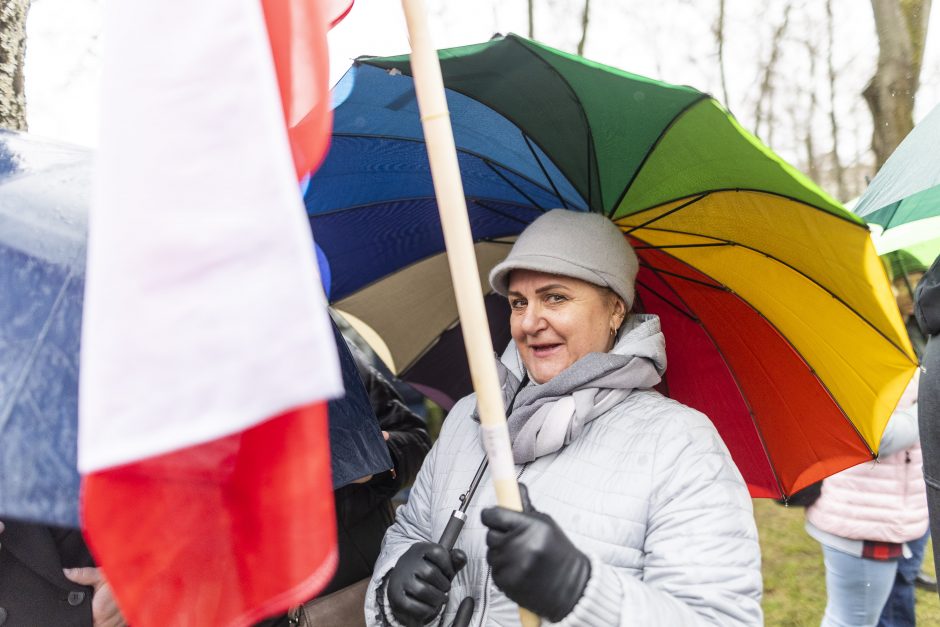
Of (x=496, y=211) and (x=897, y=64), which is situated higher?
(x=897, y=64)

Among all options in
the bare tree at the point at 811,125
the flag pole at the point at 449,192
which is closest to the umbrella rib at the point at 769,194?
the flag pole at the point at 449,192

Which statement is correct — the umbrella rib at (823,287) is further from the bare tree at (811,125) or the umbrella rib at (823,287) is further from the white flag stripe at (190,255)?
the bare tree at (811,125)

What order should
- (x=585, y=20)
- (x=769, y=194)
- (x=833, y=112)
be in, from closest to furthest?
(x=769, y=194)
(x=585, y=20)
(x=833, y=112)

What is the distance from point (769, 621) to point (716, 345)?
133 inches

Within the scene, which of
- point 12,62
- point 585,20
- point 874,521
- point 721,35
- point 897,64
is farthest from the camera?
point 721,35

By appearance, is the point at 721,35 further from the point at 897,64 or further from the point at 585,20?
the point at 897,64

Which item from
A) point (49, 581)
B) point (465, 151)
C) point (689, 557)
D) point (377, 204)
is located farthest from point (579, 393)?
point (49, 581)

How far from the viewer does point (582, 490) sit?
1.76 meters

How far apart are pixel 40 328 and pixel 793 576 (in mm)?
5830

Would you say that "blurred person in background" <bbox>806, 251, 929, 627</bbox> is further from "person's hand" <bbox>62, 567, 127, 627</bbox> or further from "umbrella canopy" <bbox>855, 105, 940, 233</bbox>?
"person's hand" <bbox>62, 567, 127, 627</bbox>

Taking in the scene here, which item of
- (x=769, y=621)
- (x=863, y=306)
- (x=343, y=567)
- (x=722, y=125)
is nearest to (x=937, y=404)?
(x=863, y=306)

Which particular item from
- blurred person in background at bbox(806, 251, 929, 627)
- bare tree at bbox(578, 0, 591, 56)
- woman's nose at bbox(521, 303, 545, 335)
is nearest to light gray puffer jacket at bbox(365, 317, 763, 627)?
woman's nose at bbox(521, 303, 545, 335)

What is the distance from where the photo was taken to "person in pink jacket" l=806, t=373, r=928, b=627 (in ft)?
10.8

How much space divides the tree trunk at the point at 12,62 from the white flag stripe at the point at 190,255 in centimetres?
157
